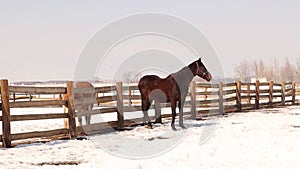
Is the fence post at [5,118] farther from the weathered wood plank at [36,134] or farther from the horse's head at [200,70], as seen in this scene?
the horse's head at [200,70]

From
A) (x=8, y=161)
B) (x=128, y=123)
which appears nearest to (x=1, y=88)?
(x=8, y=161)

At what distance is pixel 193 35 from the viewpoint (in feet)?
44.1

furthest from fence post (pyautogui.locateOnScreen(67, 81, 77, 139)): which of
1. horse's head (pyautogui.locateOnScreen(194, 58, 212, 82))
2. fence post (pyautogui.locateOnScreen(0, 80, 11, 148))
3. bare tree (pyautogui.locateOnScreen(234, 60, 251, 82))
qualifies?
bare tree (pyautogui.locateOnScreen(234, 60, 251, 82))

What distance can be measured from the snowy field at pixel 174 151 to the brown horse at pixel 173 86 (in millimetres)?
1161

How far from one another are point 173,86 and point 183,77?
1.31 feet

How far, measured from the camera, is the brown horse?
9930 millimetres

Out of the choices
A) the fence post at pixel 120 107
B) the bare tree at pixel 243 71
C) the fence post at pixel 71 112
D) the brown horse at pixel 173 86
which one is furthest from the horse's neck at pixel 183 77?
the bare tree at pixel 243 71

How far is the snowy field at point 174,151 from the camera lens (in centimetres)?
550

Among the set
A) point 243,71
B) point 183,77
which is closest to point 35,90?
point 183,77

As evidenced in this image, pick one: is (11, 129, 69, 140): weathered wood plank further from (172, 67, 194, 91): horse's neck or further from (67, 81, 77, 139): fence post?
(172, 67, 194, 91): horse's neck

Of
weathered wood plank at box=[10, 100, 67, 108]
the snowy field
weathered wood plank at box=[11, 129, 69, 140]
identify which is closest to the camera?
the snowy field

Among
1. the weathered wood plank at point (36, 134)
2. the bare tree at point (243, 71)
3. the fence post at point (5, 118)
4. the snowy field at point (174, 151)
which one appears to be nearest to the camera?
the snowy field at point (174, 151)

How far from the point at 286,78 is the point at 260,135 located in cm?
8916

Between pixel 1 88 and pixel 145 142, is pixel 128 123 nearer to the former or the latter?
pixel 145 142
